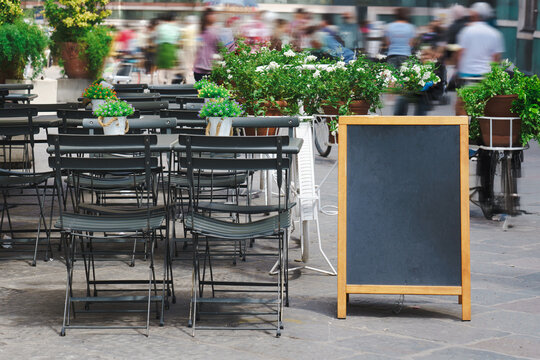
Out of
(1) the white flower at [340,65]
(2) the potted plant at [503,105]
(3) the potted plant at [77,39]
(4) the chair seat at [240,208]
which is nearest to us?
(4) the chair seat at [240,208]

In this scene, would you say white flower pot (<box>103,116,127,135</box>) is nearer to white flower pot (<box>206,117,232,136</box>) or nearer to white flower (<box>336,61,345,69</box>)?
white flower pot (<box>206,117,232,136</box>)

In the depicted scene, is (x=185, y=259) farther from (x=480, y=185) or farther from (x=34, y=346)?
(x=480, y=185)

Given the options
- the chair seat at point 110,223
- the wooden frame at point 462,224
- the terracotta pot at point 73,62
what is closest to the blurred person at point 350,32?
the wooden frame at point 462,224

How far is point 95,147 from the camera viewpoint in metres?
4.61

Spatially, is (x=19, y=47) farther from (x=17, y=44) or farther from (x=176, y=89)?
(x=176, y=89)

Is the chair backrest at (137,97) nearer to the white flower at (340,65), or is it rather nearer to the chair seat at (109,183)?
the chair seat at (109,183)

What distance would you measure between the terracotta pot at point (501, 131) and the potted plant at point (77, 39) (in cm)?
1343

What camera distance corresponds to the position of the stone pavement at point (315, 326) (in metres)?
4.14

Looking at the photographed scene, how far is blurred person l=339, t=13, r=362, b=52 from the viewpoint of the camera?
3.10 metres

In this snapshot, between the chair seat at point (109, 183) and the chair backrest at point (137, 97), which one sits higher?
the chair backrest at point (137, 97)

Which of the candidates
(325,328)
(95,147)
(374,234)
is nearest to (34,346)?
(95,147)

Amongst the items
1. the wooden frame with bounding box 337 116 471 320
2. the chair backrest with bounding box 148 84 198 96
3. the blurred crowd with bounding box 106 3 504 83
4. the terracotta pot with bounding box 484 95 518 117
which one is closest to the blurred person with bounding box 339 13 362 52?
the blurred crowd with bounding box 106 3 504 83

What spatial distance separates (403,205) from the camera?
15.6 feet

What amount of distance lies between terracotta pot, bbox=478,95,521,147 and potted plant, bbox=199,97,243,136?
2.79m
